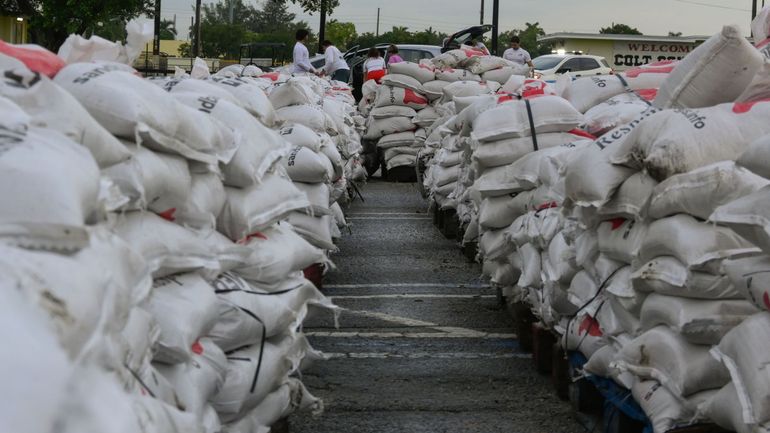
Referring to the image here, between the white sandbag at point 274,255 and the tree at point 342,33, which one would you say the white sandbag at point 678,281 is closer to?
the white sandbag at point 274,255

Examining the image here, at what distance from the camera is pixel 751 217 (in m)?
3.89

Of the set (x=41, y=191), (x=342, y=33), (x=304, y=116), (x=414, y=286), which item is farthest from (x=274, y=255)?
(x=342, y=33)

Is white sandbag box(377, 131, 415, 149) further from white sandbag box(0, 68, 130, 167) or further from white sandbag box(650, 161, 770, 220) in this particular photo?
white sandbag box(0, 68, 130, 167)

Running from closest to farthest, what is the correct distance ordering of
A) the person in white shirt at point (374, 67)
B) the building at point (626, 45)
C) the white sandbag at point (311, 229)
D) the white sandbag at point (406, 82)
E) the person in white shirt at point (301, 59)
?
the white sandbag at point (311, 229) < the white sandbag at point (406, 82) < the person in white shirt at point (301, 59) < the person in white shirt at point (374, 67) < the building at point (626, 45)

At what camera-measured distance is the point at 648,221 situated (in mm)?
5062

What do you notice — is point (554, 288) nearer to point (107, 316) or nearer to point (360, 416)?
point (360, 416)

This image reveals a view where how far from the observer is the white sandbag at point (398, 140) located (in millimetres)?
17625

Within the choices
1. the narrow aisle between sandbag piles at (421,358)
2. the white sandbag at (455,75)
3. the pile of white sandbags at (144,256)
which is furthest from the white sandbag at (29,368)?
the white sandbag at (455,75)

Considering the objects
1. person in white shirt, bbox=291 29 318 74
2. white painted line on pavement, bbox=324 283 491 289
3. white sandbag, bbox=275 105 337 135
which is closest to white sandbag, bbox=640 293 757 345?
white painted line on pavement, bbox=324 283 491 289

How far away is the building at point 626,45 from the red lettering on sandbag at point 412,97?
4583 centimetres

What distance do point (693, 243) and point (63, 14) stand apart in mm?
30272

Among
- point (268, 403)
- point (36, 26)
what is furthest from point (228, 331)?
point (36, 26)

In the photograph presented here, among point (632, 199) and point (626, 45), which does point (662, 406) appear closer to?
point (632, 199)

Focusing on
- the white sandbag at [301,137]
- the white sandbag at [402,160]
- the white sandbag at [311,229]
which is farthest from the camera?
the white sandbag at [402,160]
